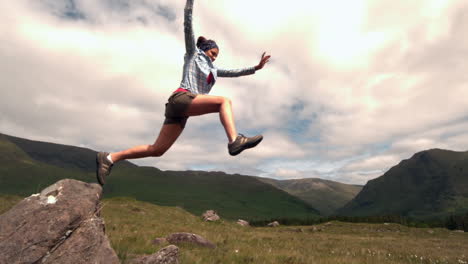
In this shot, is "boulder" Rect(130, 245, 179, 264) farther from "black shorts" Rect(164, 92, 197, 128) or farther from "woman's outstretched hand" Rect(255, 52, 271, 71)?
"woman's outstretched hand" Rect(255, 52, 271, 71)

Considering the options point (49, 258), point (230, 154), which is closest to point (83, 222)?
point (49, 258)

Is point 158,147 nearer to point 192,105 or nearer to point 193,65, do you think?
point 192,105

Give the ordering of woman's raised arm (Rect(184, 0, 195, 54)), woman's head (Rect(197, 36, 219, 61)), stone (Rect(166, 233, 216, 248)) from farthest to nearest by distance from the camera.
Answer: stone (Rect(166, 233, 216, 248)) → woman's head (Rect(197, 36, 219, 61)) → woman's raised arm (Rect(184, 0, 195, 54))

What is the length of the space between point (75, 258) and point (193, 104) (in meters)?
3.35

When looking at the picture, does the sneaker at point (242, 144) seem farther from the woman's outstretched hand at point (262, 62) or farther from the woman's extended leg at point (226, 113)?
the woman's outstretched hand at point (262, 62)

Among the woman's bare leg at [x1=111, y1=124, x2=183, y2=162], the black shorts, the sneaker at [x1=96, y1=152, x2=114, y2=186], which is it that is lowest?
the sneaker at [x1=96, y1=152, x2=114, y2=186]

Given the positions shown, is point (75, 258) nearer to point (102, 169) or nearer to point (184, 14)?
point (102, 169)

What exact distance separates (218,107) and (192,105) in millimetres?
526

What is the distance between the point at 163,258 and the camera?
5.36 meters

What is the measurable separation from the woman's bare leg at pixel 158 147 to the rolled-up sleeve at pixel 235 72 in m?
1.83

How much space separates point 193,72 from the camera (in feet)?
20.5

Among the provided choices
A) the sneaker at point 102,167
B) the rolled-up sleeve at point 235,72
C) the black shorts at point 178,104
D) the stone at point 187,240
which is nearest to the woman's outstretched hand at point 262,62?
the rolled-up sleeve at point 235,72

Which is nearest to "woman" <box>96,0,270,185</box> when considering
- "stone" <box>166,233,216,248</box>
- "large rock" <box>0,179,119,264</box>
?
"large rock" <box>0,179,119,264</box>

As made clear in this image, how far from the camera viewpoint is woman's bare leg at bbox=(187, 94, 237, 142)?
18.7 ft
